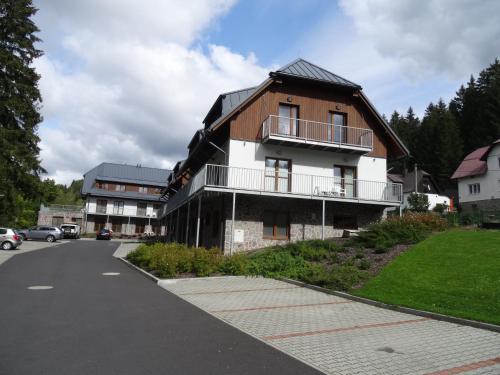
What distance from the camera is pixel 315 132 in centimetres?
2280

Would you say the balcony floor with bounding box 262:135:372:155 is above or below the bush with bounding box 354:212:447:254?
above

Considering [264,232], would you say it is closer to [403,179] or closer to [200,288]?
[200,288]

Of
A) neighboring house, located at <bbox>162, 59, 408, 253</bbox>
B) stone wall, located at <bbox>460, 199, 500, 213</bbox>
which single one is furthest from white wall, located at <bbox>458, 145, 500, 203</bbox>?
neighboring house, located at <bbox>162, 59, 408, 253</bbox>

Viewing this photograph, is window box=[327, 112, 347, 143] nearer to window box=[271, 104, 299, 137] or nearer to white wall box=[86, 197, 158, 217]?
window box=[271, 104, 299, 137]

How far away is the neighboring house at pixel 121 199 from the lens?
211 ft

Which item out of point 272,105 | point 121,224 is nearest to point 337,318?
point 272,105

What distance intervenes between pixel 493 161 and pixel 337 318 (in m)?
41.8

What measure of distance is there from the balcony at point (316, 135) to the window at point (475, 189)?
28.0 metres

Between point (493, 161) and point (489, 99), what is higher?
point (489, 99)

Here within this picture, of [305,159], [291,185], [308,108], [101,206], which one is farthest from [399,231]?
[101,206]

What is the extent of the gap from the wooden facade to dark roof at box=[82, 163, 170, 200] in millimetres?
47672

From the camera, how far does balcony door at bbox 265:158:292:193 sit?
22.1m

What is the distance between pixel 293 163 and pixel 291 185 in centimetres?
132

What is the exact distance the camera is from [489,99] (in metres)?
58.2
